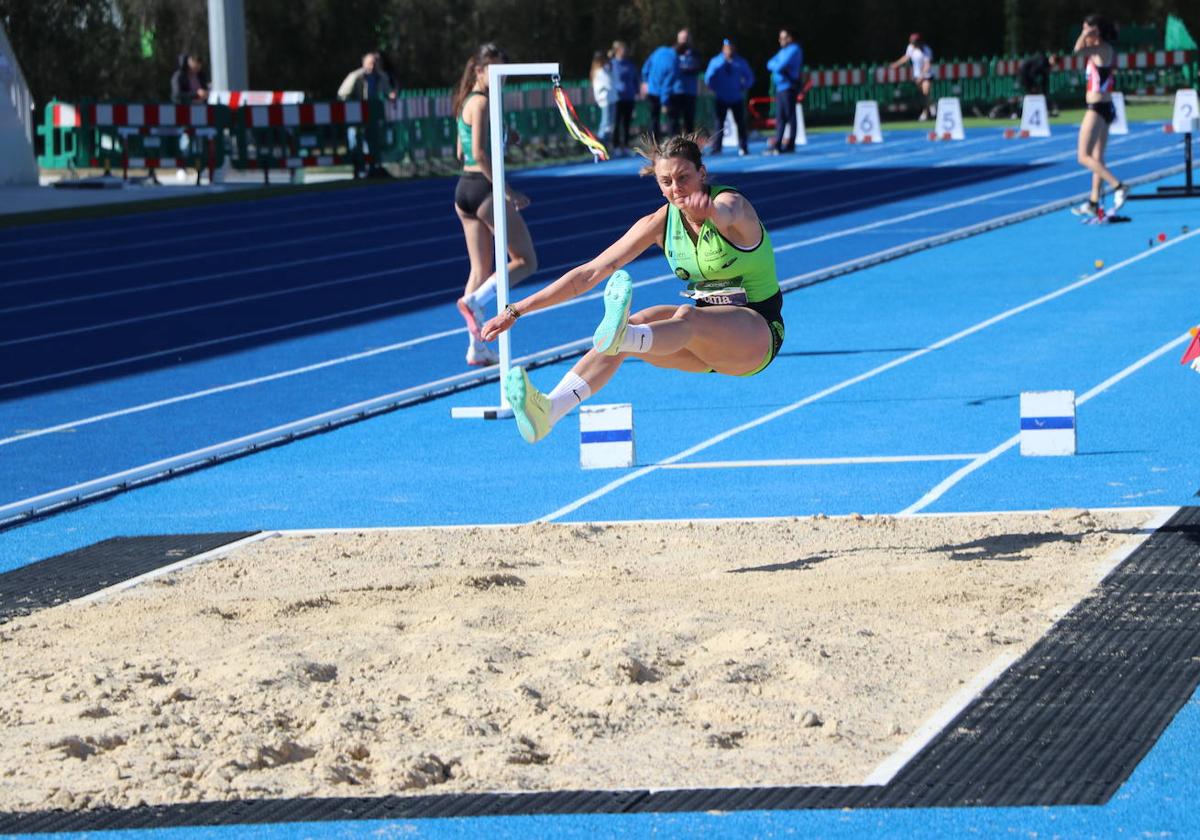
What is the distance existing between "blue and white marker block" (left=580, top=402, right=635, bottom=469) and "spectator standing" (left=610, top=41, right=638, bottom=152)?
2476cm

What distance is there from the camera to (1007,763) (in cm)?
528

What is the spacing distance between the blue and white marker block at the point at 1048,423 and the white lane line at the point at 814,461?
0.30 metres

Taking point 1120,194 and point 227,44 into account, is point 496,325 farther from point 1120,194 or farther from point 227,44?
point 227,44

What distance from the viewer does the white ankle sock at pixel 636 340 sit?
23.3 ft

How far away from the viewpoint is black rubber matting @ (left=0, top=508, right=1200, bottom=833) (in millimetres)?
5047

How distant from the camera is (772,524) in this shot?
8.44 m

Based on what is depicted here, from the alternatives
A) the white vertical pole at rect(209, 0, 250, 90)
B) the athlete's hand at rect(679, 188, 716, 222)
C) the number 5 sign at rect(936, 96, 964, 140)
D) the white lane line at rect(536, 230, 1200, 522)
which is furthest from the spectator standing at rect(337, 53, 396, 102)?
the athlete's hand at rect(679, 188, 716, 222)

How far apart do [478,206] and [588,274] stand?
5167mm

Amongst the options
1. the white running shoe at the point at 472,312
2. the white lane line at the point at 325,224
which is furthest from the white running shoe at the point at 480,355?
the white lane line at the point at 325,224

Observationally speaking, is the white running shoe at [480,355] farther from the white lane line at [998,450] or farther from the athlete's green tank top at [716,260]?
the athlete's green tank top at [716,260]

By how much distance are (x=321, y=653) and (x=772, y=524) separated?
2.52m

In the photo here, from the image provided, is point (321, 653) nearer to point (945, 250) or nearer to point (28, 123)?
point (945, 250)

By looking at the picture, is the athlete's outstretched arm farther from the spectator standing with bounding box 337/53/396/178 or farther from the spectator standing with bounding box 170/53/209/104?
the spectator standing with bounding box 170/53/209/104

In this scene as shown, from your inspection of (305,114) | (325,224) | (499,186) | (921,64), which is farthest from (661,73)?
(499,186)
